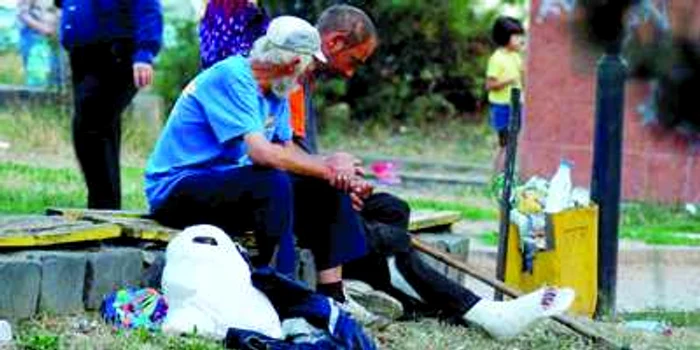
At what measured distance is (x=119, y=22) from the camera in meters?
7.29

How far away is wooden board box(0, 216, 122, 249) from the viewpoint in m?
5.40

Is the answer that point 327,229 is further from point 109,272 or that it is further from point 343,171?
point 109,272

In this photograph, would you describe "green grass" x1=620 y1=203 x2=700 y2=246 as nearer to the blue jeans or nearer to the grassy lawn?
the blue jeans

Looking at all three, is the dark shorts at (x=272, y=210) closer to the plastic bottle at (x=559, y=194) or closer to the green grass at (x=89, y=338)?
the green grass at (x=89, y=338)

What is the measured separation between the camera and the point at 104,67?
7.28 m

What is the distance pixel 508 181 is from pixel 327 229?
1.06 meters

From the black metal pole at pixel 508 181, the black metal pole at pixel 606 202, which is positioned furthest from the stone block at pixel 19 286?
the black metal pole at pixel 606 202

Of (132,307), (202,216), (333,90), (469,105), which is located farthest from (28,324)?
(469,105)

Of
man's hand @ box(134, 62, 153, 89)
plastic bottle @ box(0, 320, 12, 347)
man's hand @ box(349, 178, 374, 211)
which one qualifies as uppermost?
man's hand @ box(134, 62, 153, 89)

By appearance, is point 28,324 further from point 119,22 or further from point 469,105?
point 469,105

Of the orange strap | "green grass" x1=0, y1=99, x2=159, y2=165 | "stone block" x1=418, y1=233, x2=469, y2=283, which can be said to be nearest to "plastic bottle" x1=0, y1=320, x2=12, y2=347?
the orange strap

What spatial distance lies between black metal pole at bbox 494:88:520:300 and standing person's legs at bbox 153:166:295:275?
1.23m

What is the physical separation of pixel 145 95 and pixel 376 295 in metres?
9.63

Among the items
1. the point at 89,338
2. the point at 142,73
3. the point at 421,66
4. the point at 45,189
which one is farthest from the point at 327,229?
the point at 421,66
